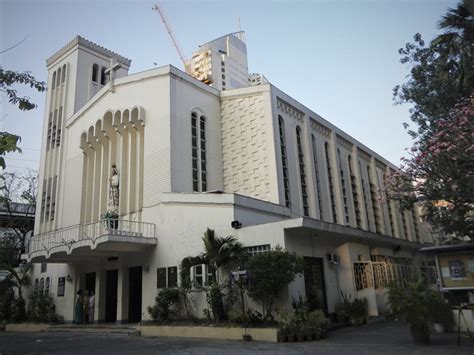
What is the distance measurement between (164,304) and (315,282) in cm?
582

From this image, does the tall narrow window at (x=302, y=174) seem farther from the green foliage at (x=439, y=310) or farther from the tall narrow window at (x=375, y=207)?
the green foliage at (x=439, y=310)

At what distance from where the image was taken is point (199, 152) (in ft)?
69.0

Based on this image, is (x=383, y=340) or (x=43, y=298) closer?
(x=383, y=340)

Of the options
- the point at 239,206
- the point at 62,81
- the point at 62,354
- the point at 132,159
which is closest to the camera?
the point at 62,354

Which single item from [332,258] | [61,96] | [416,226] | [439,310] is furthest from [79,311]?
[416,226]

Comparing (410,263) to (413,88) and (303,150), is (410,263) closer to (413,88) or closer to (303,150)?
(303,150)

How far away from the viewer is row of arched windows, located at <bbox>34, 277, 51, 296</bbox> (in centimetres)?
2400

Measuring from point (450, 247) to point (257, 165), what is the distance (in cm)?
1193

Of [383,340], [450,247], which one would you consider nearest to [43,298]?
[383,340]

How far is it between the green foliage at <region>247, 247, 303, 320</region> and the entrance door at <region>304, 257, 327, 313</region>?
1942 mm

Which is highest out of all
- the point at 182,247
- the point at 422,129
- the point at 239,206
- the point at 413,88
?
the point at 413,88

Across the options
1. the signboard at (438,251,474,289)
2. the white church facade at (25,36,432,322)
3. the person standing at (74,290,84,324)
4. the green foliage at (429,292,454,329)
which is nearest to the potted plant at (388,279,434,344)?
the green foliage at (429,292,454,329)

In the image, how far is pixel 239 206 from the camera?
52.0ft

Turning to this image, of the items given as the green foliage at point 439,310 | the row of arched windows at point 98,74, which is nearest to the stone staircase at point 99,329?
the green foliage at point 439,310
